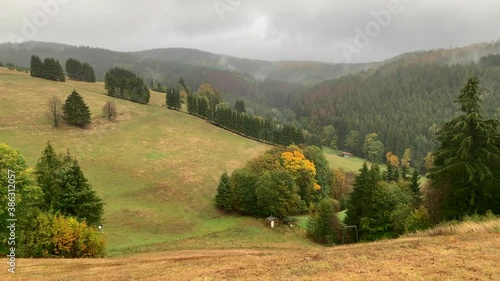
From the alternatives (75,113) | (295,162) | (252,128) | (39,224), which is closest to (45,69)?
(75,113)

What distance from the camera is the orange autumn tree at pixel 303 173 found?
8106 cm

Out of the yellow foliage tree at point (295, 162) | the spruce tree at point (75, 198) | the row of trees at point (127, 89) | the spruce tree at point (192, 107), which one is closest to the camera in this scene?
the spruce tree at point (75, 198)

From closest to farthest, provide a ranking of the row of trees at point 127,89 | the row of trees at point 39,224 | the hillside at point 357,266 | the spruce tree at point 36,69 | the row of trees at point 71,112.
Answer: the hillside at point 357,266, the row of trees at point 39,224, the row of trees at point 71,112, the row of trees at point 127,89, the spruce tree at point 36,69

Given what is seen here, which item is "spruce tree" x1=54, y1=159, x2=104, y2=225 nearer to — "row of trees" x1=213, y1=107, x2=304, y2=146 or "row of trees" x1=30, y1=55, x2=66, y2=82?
"row of trees" x1=213, y1=107, x2=304, y2=146

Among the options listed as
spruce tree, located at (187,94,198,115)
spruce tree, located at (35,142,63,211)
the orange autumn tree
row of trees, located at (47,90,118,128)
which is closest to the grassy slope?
row of trees, located at (47,90,118,128)

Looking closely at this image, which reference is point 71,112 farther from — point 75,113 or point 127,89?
point 127,89

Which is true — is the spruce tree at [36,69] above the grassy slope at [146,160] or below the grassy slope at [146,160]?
above

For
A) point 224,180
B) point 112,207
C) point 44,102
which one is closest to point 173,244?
point 112,207

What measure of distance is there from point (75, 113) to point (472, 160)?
314 feet

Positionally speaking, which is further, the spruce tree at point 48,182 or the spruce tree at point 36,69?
the spruce tree at point 36,69

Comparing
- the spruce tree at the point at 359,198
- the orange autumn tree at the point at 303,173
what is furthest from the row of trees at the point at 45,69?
the spruce tree at the point at 359,198

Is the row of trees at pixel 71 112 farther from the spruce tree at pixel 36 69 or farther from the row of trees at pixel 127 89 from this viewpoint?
the spruce tree at pixel 36 69

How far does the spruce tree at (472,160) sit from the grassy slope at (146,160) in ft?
84.9

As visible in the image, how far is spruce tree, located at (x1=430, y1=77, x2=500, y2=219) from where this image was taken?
97.5 feet
